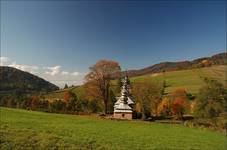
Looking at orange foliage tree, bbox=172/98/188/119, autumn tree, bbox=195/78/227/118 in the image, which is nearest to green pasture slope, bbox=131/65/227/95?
orange foliage tree, bbox=172/98/188/119

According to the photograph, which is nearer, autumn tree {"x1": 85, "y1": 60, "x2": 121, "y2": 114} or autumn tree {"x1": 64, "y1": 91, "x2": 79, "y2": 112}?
autumn tree {"x1": 85, "y1": 60, "x2": 121, "y2": 114}

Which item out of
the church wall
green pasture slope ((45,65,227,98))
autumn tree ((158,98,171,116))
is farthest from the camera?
green pasture slope ((45,65,227,98))

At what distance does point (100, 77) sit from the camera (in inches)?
2254

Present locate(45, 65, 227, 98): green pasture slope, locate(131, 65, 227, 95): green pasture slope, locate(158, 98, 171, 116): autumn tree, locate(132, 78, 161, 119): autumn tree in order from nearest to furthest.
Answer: locate(132, 78, 161, 119): autumn tree → locate(158, 98, 171, 116): autumn tree → locate(131, 65, 227, 95): green pasture slope → locate(45, 65, 227, 98): green pasture slope

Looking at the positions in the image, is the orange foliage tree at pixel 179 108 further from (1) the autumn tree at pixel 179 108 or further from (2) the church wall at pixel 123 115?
(2) the church wall at pixel 123 115

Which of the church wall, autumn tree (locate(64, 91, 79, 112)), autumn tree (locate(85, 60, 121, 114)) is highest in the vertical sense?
autumn tree (locate(85, 60, 121, 114))

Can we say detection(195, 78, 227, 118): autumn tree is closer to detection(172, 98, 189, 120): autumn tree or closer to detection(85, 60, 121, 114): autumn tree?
detection(172, 98, 189, 120): autumn tree

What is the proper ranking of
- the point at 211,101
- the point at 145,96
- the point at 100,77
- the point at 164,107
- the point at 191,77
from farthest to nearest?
the point at 191,77
the point at 164,107
the point at 145,96
the point at 100,77
the point at 211,101

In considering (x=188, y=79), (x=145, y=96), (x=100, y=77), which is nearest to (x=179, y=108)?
(x=145, y=96)

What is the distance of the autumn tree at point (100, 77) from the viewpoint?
57.2 meters

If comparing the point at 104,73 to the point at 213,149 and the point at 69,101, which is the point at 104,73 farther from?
the point at 213,149

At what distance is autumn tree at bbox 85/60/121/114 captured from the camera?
57.2 metres

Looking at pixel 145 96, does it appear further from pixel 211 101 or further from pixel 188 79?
pixel 188 79

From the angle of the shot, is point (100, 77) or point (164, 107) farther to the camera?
point (164, 107)
